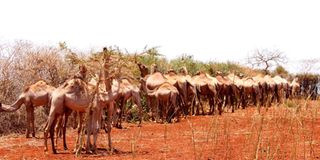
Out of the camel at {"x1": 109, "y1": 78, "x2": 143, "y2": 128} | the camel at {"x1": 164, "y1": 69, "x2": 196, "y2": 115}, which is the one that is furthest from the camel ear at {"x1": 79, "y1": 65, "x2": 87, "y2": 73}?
the camel at {"x1": 164, "y1": 69, "x2": 196, "y2": 115}

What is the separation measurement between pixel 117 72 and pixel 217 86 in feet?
45.2

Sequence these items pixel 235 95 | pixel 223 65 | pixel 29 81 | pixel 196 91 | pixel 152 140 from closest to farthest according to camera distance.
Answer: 1. pixel 152 140
2. pixel 29 81
3. pixel 196 91
4. pixel 235 95
5. pixel 223 65

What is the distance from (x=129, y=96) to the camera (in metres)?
17.8

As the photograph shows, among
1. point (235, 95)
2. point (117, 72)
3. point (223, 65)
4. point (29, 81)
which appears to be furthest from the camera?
point (223, 65)

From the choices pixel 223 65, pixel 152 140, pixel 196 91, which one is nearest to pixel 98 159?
pixel 152 140

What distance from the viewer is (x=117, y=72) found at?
11.4 metres

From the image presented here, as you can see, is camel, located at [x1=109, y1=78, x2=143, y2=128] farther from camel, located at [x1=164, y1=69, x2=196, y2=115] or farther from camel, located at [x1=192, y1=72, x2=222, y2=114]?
camel, located at [x1=192, y1=72, x2=222, y2=114]

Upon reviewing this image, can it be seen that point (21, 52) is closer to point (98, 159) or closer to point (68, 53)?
point (68, 53)

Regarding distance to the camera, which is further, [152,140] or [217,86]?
[217,86]

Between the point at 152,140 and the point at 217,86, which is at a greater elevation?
the point at 217,86

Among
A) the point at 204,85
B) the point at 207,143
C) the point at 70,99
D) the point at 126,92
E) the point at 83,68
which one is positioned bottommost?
the point at 207,143

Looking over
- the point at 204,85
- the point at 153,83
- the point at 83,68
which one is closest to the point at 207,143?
the point at 83,68

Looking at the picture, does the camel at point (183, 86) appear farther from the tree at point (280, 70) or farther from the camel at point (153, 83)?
the tree at point (280, 70)

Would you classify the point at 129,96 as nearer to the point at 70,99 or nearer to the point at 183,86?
the point at 183,86
